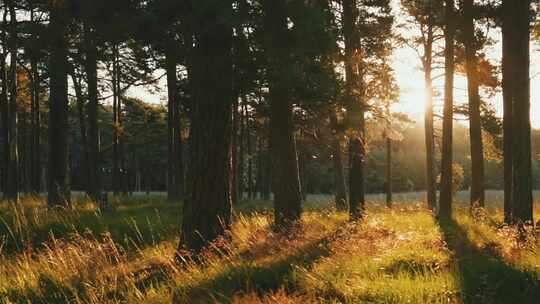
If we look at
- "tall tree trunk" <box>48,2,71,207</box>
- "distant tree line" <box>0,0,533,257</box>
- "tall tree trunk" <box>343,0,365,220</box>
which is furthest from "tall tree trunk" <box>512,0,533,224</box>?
"tall tree trunk" <box>48,2,71,207</box>

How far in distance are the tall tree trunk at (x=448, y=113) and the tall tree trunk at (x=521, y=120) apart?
4207mm

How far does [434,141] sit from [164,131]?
29012 millimetres

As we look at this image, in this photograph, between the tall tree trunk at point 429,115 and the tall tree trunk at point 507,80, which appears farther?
the tall tree trunk at point 429,115

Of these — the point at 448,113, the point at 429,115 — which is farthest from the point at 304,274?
the point at 429,115

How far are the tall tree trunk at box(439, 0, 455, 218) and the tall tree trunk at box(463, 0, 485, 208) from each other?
0.47 m

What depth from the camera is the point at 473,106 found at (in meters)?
15.1

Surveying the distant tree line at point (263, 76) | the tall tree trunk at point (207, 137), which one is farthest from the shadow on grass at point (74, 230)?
the tall tree trunk at point (207, 137)

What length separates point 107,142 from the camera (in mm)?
62344

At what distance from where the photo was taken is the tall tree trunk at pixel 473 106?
14.1 meters

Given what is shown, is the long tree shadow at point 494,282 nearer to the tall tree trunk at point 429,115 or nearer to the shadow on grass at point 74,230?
the shadow on grass at point 74,230

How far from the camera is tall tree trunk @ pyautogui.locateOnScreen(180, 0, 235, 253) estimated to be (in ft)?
24.1

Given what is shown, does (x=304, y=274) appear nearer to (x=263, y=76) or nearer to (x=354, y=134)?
(x=263, y=76)

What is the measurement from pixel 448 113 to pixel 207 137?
8944 millimetres

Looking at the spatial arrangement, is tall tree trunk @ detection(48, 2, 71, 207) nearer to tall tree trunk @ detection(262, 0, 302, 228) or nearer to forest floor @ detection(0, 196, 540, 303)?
tall tree trunk @ detection(262, 0, 302, 228)
